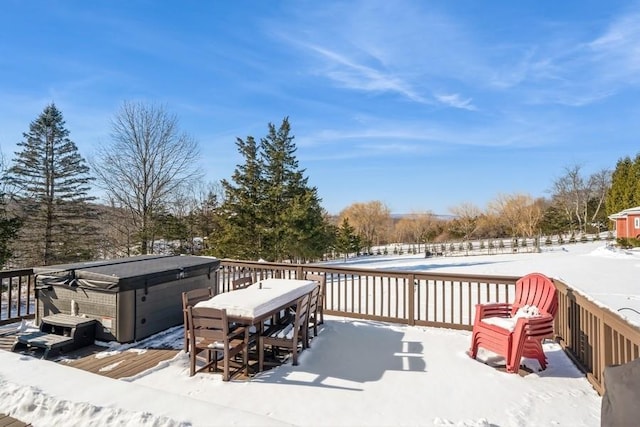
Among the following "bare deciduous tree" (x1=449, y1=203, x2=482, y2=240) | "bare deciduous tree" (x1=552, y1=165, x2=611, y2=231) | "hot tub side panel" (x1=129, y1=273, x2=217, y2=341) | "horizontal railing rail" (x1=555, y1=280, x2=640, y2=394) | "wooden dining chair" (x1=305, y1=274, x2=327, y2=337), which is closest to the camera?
"horizontal railing rail" (x1=555, y1=280, x2=640, y2=394)

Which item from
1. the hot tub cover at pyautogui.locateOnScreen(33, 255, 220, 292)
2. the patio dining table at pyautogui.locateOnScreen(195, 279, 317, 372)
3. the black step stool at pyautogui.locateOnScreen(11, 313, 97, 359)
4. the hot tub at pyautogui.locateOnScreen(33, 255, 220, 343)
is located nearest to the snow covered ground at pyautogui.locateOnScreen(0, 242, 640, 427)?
the hot tub at pyautogui.locateOnScreen(33, 255, 220, 343)

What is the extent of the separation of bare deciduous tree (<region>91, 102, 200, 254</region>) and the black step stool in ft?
36.5

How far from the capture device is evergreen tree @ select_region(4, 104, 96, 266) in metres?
15.6

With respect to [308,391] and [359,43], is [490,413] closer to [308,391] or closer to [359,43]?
[308,391]

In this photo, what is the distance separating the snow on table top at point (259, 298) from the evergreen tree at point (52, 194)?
53.6 feet

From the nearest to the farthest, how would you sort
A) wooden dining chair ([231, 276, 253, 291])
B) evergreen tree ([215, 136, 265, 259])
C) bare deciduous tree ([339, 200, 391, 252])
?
1. wooden dining chair ([231, 276, 253, 291])
2. evergreen tree ([215, 136, 265, 259])
3. bare deciduous tree ([339, 200, 391, 252])

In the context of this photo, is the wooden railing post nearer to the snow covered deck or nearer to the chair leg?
the snow covered deck

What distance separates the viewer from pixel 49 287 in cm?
444

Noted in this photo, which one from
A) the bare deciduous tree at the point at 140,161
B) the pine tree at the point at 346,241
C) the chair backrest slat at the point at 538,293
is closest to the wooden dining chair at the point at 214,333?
the chair backrest slat at the point at 538,293

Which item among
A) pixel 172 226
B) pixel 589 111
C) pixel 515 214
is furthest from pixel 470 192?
pixel 172 226

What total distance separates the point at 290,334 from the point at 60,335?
2778 millimetres

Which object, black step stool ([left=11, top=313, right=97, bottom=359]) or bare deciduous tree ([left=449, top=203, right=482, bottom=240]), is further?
bare deciduous tree ([left=449, top=203, right=482, bottom=240])

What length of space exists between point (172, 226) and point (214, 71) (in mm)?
9682

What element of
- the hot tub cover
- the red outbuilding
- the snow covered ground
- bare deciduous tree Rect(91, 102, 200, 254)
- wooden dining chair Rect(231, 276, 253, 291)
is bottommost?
the snow covered ground
